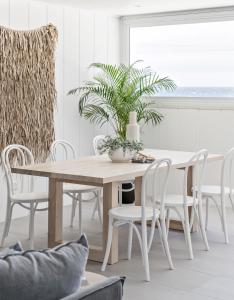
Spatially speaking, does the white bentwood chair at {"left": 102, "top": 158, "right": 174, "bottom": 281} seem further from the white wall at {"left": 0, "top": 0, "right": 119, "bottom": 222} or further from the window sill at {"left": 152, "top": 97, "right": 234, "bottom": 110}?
the window sill at {"left": 152, "top": 97, "right": 234, "bottom": 110}

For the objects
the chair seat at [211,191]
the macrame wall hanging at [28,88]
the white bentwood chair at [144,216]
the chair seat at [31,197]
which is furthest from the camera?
the macrame wall hanging at [28,88]

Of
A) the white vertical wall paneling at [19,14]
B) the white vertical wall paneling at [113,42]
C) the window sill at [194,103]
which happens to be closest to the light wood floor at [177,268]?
the window sill at [194,103]

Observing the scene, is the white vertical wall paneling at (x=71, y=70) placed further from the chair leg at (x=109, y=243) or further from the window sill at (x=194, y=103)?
the chair leg at (x=109, y=243)

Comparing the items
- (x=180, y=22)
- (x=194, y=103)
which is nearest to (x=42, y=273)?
(x=194, y=103)

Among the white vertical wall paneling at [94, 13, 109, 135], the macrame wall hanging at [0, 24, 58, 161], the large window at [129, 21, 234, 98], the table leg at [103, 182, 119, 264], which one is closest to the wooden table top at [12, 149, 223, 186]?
the table leg at [103, 182, 119, 264]

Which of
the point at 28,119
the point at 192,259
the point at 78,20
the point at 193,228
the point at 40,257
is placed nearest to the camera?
the point at 40,257

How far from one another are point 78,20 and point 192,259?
3.38 meters

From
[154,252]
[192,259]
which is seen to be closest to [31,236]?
[154,252]

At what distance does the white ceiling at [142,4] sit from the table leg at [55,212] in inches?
91.9

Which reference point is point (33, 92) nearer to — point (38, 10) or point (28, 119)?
point (28, 119)

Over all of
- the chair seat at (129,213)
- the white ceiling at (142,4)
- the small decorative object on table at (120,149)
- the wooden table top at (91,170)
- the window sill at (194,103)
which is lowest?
the chair seat at (129,213)

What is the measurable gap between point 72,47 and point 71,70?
266mm

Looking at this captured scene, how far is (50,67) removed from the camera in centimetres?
624

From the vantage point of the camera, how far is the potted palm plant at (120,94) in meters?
6.63
